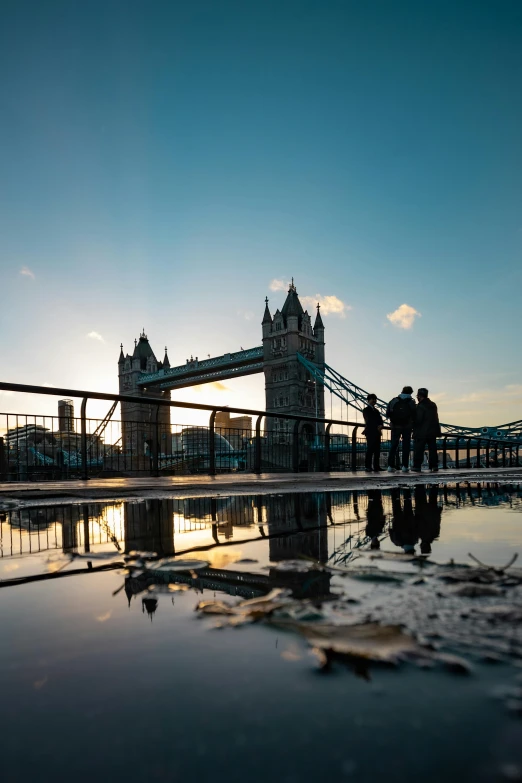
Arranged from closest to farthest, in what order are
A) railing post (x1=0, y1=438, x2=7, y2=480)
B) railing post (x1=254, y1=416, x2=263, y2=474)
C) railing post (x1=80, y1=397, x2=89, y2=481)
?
railing post (x1=80, y1=397, x2=89, y2=481) → railing post (x1=0, y1=438, x2=7, y2=480) → railing post (x1=254, y1=416, x2=263, y2=474)

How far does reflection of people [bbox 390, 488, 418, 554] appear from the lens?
4.28 feet

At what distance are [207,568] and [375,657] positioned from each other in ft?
1.78

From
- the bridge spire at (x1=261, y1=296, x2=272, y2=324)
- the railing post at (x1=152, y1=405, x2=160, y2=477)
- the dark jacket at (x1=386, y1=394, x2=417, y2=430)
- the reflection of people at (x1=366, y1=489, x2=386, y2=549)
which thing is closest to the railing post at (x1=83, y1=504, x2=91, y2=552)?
the reflection of people at (x1=366, y1=489, x2=386, y2=549)

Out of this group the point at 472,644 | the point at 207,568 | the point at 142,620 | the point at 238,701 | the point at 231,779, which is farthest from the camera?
the point at 207,568

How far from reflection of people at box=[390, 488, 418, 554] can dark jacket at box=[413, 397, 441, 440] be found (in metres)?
5.33

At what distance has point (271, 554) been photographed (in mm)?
1174

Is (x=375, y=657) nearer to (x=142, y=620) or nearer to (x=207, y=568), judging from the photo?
(x=142, y=620)

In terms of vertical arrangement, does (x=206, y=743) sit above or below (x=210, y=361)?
below

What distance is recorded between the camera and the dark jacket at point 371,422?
7.93 metres

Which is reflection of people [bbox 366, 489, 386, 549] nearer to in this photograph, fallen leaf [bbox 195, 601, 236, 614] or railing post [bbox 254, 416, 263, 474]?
fallen leaf [bbox 195, 601, 236, 614]

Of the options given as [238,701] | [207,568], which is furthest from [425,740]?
[207,568]

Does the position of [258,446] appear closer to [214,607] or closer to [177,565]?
[177,565]

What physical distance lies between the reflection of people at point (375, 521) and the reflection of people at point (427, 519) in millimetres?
121

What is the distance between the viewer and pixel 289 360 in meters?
59.0
